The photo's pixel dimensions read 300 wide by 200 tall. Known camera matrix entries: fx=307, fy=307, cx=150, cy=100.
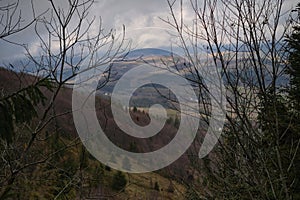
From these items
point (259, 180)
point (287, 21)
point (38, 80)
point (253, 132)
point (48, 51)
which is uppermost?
point (287, 21)

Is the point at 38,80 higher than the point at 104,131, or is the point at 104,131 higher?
the point at 38,80

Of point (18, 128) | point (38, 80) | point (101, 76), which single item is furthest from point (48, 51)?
point (18, 128)

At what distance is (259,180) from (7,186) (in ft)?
7.57

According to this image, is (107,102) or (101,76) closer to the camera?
(101,76)

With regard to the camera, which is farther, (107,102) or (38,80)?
(107,102)

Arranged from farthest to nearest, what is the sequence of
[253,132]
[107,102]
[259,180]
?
[107,102]
[253,132]
[259,180]

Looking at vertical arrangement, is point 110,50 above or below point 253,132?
above

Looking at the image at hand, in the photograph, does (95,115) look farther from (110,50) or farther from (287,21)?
(287,21)

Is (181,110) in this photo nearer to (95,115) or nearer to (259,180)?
(95,115)

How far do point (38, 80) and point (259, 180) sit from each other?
2.43 meters

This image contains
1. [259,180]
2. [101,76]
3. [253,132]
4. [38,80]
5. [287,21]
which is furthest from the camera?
[101,76]

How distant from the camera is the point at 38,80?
335 cm

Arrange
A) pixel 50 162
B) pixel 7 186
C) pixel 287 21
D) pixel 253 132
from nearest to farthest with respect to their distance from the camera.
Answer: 1. pixel 253 132
2. pixel 287 21
3. pixel 7 186
4. pixel 50 162

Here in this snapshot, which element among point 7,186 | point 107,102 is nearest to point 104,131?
point 107,102
